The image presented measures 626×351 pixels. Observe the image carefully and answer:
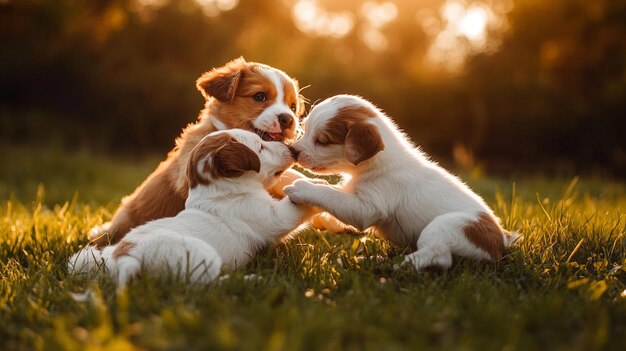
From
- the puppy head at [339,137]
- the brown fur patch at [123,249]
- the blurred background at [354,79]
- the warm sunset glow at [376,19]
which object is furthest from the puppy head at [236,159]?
the warm sunset glow at [376,19]

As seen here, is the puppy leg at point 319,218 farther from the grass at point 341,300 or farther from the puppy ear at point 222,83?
the puppy ear at point 222,83

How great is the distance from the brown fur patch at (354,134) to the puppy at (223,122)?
84cm

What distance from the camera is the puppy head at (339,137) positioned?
13.3 ft

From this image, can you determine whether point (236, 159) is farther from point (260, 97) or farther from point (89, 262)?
point (260, 97)

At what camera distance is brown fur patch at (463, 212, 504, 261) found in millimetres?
3857

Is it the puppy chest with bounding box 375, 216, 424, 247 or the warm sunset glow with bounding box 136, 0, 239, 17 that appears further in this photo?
the warm sunset glow with bounding box 136, 0, 239, 17

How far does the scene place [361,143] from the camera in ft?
13.2

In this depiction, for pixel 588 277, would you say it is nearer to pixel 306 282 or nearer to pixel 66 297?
pixel 306 282

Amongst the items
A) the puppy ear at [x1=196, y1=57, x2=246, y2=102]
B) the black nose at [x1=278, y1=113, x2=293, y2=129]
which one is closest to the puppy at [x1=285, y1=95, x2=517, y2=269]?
the black nose at [x1=278, y1=113, x2=293, y2=129]

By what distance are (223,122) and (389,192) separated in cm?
174

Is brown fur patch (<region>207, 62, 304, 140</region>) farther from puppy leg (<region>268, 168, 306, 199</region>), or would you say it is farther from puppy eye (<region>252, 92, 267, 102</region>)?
puppy leg (<region>268, 168, 306, 199</region>)

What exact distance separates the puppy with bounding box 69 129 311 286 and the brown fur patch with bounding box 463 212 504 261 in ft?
3.68

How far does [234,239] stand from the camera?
4102 mm

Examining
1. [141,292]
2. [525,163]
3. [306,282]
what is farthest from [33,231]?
[525,163]
